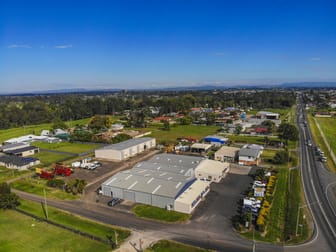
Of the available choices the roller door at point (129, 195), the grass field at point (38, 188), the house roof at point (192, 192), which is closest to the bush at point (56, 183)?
the grass field at point (38, 188)

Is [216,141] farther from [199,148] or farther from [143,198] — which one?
[143,198]

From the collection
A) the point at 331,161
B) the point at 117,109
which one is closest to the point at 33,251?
the point at 331,161

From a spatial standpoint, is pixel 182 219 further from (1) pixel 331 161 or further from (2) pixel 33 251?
(1) pixel 331 161

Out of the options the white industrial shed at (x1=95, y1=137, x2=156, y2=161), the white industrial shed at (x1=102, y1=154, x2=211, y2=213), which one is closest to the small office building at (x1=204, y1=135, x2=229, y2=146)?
the white industrial shed at (x1=95, y1=137, x2=156, y2=161)

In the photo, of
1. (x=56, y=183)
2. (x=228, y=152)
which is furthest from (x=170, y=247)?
(x=228, y=152)

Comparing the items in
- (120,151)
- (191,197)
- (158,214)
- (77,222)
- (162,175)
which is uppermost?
(120,151)

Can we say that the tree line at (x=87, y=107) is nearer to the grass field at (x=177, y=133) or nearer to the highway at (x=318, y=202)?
the grass field at (x=177, y=133)
